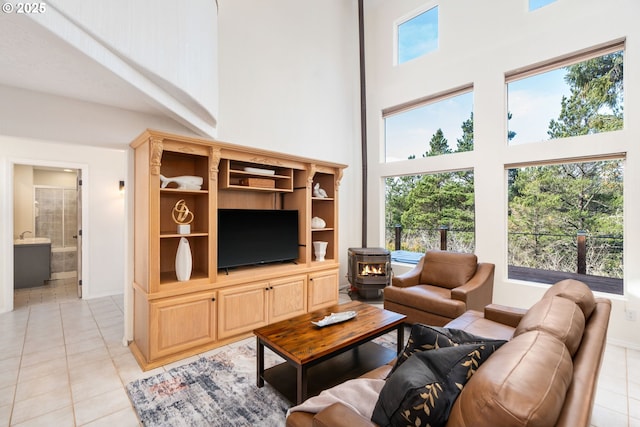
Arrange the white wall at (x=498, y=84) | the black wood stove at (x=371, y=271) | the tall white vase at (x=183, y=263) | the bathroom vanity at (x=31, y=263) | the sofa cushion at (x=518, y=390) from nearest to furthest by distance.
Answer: the sofa cushion at (x=518, y=390), the tall white vase at (x=183, y=263), the white wall at (x=498, y=84), the black wood stove at (x=371, y=271), the bathroom vanity at (x=31, y=263)

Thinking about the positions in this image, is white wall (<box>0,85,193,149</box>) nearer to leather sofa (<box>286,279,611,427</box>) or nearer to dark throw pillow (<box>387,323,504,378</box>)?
leather sofa (<box>286,279,611,427</box>)

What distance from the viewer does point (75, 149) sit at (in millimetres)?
4766

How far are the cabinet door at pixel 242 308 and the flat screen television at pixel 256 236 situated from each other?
0.32 metres

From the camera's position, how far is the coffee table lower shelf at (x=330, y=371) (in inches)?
88.7

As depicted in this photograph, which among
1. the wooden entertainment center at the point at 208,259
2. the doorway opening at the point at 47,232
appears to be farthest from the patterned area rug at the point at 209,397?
the doorway opening at the point at 47,232

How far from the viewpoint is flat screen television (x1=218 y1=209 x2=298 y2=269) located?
3352 mm

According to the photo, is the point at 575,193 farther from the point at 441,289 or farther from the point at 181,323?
the point at 181,323

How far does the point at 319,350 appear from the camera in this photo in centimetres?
209

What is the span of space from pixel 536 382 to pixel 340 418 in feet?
2.34

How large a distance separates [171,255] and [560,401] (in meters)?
3.41

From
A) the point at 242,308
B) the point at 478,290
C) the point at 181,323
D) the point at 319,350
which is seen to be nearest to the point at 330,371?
the point at 319,350

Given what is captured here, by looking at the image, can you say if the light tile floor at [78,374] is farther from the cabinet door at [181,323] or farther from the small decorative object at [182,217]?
the small decorative object at [182,217]

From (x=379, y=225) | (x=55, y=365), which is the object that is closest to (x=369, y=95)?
(x=379, y=225)

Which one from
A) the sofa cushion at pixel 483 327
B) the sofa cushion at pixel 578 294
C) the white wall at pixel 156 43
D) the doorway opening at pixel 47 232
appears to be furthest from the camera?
the doorway opening at pixel 47 232
